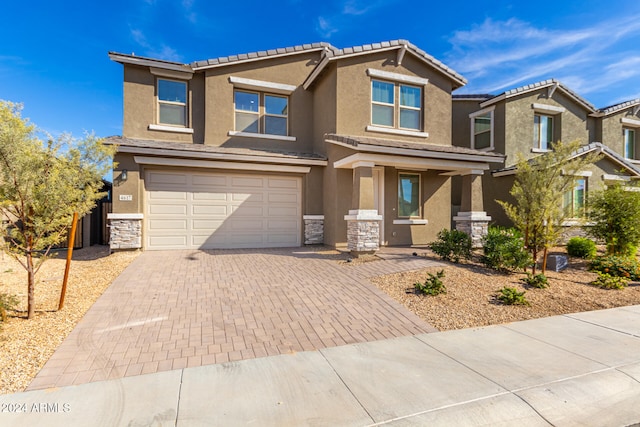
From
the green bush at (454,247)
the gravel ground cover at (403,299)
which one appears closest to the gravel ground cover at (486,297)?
the gravel ground cover at (403,299)

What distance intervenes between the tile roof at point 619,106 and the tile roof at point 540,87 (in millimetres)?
805

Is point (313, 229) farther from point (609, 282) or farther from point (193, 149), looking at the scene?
point (609, 282)

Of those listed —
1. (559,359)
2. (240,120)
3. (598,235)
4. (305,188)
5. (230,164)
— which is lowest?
(559,359)

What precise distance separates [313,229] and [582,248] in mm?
9112

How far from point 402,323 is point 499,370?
1.62m

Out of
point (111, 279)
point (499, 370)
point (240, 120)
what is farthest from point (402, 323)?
point (240, 120)

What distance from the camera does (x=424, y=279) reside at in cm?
714

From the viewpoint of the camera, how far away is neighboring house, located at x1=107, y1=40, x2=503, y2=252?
1083 centimetres

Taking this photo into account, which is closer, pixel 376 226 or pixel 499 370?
pixel 499 370

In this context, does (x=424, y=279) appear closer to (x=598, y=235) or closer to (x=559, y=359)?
(x=559, y=359)

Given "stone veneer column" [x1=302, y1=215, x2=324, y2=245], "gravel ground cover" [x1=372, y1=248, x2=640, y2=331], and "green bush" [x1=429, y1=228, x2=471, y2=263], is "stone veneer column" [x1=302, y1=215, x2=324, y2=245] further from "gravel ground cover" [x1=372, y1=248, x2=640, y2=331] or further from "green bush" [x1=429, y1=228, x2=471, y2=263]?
"gravel ground cover" [x1=372, y1=248, x2=640, y2=331]

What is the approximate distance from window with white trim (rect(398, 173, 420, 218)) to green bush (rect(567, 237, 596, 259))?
5129mm

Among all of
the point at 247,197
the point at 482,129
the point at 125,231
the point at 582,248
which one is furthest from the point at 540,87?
the point at 125,231

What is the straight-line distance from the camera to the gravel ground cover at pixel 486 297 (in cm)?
555
